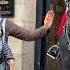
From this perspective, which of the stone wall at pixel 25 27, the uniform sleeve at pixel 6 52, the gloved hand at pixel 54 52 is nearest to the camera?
Result: the uniform sleeve at pixel 6 52

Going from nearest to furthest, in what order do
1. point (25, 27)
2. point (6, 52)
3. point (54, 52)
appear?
point (6, 52) < point (54, 52) < point (25, 27)

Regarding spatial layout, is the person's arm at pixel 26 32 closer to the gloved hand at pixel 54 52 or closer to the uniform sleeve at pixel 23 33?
the uniform sleeve at pixel 23 33

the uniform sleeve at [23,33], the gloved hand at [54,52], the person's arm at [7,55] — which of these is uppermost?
the uniform sleeve at [23,33]

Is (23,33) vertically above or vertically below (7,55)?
above

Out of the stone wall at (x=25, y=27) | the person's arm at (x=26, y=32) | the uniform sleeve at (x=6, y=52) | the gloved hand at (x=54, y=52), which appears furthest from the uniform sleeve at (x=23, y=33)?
the stone wall at (x=25, y=27)

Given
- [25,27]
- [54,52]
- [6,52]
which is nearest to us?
[6,52]

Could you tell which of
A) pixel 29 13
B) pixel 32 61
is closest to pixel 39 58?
pixel 32 61

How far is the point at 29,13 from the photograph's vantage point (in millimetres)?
5711

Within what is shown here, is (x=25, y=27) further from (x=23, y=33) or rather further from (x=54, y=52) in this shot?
(x=23, y=33)

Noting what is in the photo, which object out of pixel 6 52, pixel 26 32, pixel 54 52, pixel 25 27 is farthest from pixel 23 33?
pixel 25 27

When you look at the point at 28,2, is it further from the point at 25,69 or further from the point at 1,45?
the point at 1,45

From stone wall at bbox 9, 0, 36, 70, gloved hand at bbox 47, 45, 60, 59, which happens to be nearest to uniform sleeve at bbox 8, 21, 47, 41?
gloved hand at bbox 47, 45, 60, 59

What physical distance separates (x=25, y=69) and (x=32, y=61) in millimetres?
192

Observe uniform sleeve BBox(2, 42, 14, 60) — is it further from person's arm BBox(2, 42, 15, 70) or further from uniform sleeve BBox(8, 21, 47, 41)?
uniform sleeve BBox(8, 21, 47, 41)
